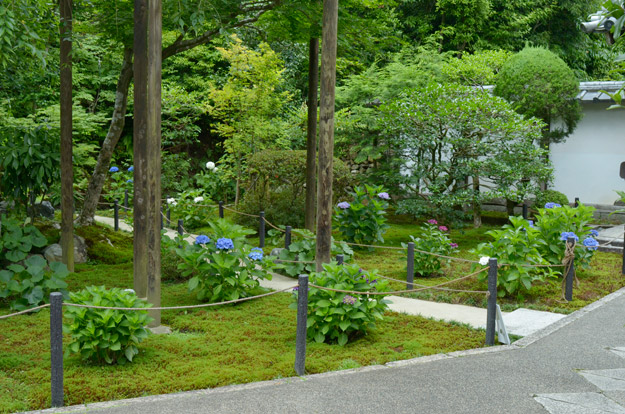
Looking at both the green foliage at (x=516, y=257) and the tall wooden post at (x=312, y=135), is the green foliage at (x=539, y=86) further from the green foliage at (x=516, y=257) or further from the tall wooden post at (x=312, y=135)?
the green foliage at (x=516, y=257)

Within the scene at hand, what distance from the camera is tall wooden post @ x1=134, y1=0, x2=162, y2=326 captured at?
22.0ft

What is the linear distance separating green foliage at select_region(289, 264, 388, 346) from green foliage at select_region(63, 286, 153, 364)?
5.68 feet

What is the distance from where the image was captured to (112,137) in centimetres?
1148

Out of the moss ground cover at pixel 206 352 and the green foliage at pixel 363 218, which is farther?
the green foliage at pixel 363 218

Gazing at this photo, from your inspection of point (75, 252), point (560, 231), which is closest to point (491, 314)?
point (560, 231)

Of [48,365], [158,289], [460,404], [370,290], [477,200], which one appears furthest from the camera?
[477,200]

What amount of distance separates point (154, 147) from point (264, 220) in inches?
223

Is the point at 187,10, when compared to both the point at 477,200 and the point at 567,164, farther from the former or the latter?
the point at 567,164

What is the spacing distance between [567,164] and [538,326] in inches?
444

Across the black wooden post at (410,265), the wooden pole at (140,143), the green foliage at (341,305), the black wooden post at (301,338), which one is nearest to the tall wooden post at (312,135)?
the black wooden post at (410,265)

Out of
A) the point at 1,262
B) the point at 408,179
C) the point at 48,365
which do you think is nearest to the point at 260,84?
the point at 408,179

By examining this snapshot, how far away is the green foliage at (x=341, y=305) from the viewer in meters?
6.23

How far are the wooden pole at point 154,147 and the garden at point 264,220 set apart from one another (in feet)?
0.19

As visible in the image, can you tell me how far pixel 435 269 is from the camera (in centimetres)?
1002
